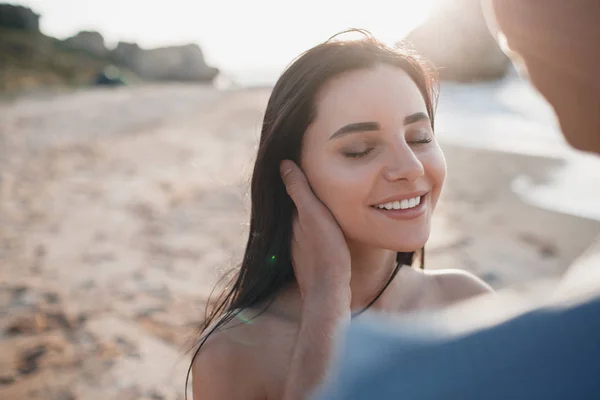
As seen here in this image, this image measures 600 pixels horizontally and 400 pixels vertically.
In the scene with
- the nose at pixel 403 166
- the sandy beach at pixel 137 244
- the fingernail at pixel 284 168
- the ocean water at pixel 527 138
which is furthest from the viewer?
the ocean water at pixel 527 138

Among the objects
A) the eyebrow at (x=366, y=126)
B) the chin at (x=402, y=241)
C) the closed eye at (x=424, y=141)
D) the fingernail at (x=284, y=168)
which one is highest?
the eyebrow at (x=366, y=126)

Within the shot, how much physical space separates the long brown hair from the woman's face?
0.07 m

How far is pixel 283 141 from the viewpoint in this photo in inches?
75.8

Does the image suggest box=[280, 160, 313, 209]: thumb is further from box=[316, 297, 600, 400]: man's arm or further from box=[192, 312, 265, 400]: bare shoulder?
box=[316, 297, 600, 400]: man's arm

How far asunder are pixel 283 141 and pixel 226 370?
0.91 metres

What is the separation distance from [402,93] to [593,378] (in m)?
1.40

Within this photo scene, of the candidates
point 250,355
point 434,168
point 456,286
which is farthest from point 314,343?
point 456,286

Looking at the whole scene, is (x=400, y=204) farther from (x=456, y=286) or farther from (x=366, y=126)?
(x=456, y=286)

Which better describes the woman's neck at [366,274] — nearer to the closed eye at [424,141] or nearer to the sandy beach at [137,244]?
the closed eye at [424,141]

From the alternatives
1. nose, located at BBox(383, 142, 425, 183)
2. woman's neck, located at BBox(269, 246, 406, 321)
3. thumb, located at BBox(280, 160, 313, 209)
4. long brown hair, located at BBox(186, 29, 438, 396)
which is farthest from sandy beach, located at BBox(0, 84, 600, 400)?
nose, located at BBox(383, 142, 425, 183)

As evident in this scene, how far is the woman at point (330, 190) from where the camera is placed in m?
1.69

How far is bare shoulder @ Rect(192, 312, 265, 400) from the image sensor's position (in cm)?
170

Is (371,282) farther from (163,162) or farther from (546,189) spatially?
(163,162)

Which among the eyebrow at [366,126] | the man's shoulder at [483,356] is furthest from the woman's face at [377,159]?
the man's shoulder at [483,356]
